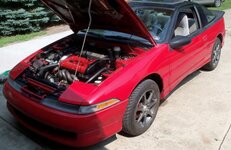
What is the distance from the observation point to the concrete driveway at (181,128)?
3576mm

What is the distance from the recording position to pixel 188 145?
357 centimetres

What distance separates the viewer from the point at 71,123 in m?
3.01

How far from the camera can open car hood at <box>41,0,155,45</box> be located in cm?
347

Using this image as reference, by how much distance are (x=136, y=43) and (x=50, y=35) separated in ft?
15.3

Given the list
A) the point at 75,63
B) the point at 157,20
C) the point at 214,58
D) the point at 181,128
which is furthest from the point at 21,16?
the point at 181,128

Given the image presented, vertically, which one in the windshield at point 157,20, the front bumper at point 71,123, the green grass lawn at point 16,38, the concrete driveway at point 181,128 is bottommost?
the concrete driveway at point 181,128

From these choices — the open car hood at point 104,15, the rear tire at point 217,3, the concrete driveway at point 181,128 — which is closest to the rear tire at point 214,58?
the concrete driveway at point 181,128

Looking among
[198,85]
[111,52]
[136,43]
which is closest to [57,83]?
[111,52]

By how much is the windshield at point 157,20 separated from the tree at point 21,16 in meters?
4.48

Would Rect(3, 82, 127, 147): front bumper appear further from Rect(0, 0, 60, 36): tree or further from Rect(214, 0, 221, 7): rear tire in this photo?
Rect(214, 0, 221, 7): rear tire

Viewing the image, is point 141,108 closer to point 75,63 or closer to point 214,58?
point 75,63

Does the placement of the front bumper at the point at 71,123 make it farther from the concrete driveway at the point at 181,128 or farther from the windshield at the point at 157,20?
the windshield at the point at 157,20

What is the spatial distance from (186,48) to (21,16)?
17.2ft

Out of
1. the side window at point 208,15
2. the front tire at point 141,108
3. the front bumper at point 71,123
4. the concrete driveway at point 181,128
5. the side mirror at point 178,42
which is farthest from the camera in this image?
the side window at point 208,15
